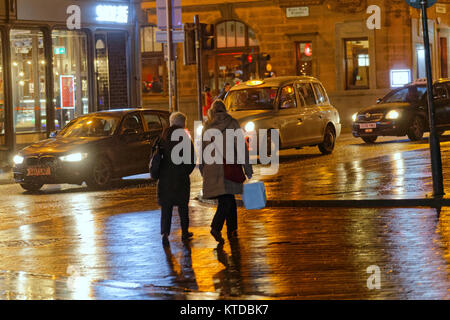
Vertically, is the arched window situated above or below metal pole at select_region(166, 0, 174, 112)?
above

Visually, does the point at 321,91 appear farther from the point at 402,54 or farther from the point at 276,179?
the point at 402,54

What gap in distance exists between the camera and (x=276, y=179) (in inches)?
709

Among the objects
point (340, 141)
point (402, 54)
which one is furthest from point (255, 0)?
point (340, 141)

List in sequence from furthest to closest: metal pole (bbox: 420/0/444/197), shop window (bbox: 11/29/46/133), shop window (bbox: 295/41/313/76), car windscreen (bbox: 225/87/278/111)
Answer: shop window (bbox: 295/41/313/76) < shop window (bbox: 11/29/46/133) < car windscreen (bbox: 225/87/278/111) < metal pole (bbox: 420/0/444/197)

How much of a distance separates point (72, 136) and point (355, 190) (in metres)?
6.45

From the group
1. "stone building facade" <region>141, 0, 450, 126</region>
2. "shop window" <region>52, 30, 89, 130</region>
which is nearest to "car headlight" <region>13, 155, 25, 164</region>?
"shop window" <region>52, 30, 89, 130</region>

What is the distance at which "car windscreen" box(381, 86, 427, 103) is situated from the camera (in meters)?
26.5

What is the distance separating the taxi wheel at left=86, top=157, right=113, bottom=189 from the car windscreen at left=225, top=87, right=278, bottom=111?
4.84 metres

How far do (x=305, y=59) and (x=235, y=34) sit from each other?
3139 millimetres

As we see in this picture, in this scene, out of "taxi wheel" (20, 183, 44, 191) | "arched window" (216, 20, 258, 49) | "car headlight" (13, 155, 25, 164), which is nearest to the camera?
"car headlight" (13, 155, 25, 164)

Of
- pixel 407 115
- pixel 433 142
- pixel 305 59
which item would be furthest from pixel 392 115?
pixel 305 59

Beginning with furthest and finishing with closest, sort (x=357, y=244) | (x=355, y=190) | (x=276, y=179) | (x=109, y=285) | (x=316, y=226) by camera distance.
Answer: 1. (x=276, y=179)
2. (x=355, y=190)
3. (x=316, y=226)
4. (x=357, y=244)
5. (x=109, y=285)

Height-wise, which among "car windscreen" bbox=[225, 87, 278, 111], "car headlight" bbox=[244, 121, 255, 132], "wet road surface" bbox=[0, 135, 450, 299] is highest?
"car windscreen" bbox=[225, 87, 278, 111]

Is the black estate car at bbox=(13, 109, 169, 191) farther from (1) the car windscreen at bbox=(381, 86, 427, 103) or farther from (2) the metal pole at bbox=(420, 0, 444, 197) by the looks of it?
(1) the car windscreen at bbox=(381, 86, 427, 103)
